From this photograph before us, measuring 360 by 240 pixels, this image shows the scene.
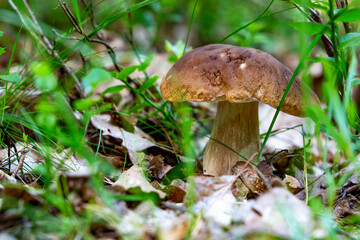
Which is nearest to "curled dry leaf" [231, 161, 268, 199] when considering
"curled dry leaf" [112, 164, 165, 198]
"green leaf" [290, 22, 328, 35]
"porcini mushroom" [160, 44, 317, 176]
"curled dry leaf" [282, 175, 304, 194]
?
"curled dry leaf" [282, 175, 304, 194]

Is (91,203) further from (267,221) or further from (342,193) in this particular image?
(342,193)

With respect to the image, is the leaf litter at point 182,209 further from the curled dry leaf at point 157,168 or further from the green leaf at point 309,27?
the green leaf at point 309,27

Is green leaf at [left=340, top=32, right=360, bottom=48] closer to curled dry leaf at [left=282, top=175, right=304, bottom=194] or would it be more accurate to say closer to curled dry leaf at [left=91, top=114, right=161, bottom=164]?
curled dry leaf at [left=282, top=175, right=304, bottom=194]

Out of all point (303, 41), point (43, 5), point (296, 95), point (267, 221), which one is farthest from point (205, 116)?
point (43, 5)

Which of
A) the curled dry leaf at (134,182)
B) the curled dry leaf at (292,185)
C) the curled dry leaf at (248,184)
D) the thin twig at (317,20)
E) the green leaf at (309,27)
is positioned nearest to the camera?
the curled dry leaf at (134,182)

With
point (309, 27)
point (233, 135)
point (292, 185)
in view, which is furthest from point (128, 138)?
point (309, 27)

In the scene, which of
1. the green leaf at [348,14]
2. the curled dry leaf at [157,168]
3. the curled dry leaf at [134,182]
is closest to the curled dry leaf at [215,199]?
the curled dry leaf at [134,182]
